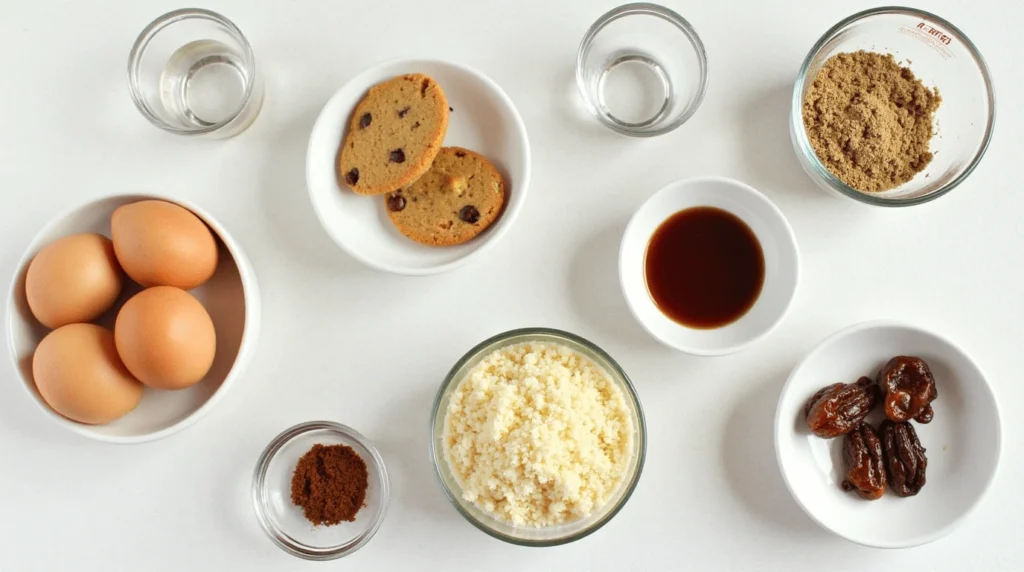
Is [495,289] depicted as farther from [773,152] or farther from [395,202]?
[773,152]

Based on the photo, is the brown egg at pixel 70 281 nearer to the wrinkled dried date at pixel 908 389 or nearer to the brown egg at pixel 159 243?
the brown egg at pixel 159 243

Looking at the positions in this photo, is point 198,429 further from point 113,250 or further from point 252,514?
point 113,250

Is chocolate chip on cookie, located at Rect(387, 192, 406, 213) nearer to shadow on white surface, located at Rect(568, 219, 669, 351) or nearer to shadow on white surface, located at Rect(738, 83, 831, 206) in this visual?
shadow on white surface, located at Rect(568, 219, 669, 351)

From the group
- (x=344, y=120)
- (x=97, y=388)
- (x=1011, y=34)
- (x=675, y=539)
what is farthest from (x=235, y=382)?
(x=1011, y=34)

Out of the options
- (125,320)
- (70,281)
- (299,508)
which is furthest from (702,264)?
(70,281)

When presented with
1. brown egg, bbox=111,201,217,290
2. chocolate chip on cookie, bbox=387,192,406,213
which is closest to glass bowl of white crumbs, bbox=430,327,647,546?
chocolate chip on cookie, bbox=387,192,406,213
